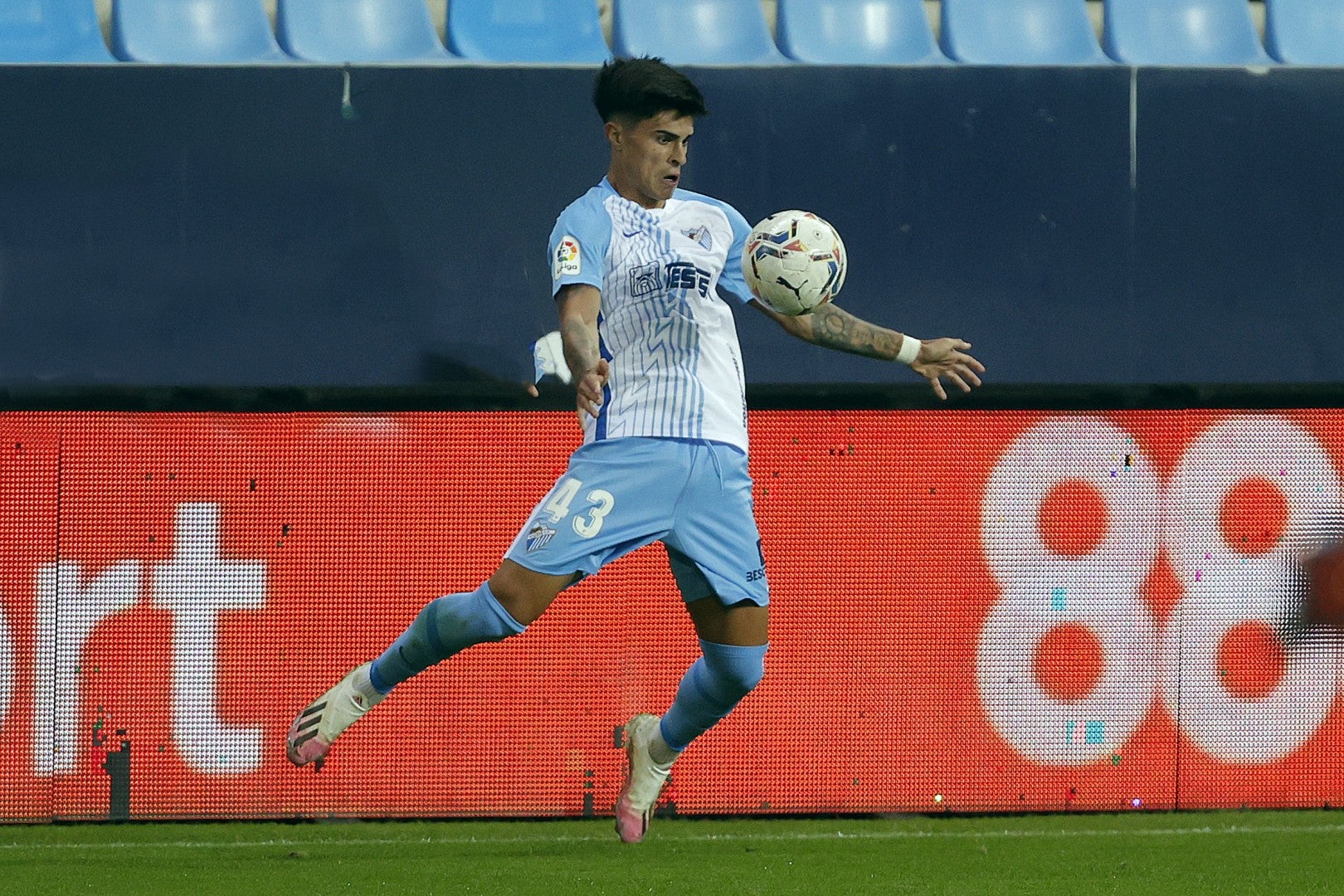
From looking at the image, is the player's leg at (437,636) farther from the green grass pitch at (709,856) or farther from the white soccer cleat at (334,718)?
the green grass pitch at (709,856)

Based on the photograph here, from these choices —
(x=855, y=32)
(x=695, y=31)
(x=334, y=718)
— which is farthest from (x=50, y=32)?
(x=334, y=718)

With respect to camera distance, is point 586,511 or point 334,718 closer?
point 586,511

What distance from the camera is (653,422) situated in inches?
162

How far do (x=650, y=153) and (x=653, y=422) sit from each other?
2.06ft

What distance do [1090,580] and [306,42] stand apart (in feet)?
12.0

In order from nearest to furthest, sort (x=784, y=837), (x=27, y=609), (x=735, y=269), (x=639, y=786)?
(x=735, y=269)
(x=639, y=786)
(x=784, y=837)
(x=27, y=609)

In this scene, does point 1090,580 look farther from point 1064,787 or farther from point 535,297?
point 535,297

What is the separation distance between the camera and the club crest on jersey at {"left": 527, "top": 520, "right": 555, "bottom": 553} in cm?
402

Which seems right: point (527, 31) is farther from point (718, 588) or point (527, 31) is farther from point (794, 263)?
point (718, 588)

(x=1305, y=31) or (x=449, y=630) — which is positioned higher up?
(x=1305, y=31)

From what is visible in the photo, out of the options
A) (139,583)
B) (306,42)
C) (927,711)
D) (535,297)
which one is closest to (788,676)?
(927,711)

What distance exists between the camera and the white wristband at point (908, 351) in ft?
13.8

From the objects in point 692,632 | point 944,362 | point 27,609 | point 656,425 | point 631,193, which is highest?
point 631,193

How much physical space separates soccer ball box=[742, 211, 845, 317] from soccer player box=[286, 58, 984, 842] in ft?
0.32
